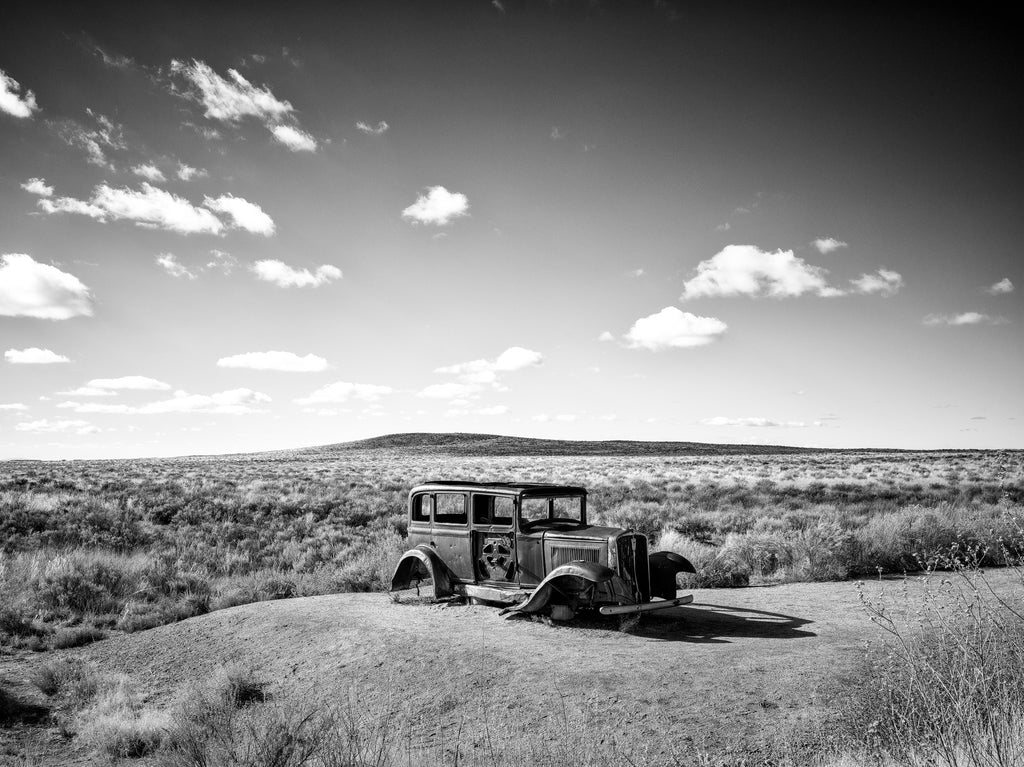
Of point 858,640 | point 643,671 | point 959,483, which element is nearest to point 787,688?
point 643,671

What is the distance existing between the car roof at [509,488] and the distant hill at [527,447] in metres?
79.5

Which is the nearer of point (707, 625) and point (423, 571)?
point (707, 625)

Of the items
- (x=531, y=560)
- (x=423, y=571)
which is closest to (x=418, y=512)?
(x=423, y=571)

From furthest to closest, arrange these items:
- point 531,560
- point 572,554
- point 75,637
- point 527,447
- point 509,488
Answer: point 527,447 < point 75,637 < point 509,488 < point 531,560 < point 572,554

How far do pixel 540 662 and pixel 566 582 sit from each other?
186 cm

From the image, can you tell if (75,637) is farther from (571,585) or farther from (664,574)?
(664,574)

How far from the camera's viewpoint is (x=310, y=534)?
20.5m

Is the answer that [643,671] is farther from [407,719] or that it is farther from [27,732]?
[27,732]

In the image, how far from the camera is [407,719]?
20.6 ft

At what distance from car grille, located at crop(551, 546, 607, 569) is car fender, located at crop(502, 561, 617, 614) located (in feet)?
0.61

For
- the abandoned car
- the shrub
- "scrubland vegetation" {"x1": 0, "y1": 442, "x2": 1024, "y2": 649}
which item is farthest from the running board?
the shrub

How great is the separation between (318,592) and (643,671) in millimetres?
7868

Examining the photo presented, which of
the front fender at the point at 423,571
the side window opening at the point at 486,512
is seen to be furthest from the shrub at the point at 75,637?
the side window opening at the point at 486,512

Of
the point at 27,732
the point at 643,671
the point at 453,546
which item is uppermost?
the point at 453,546
